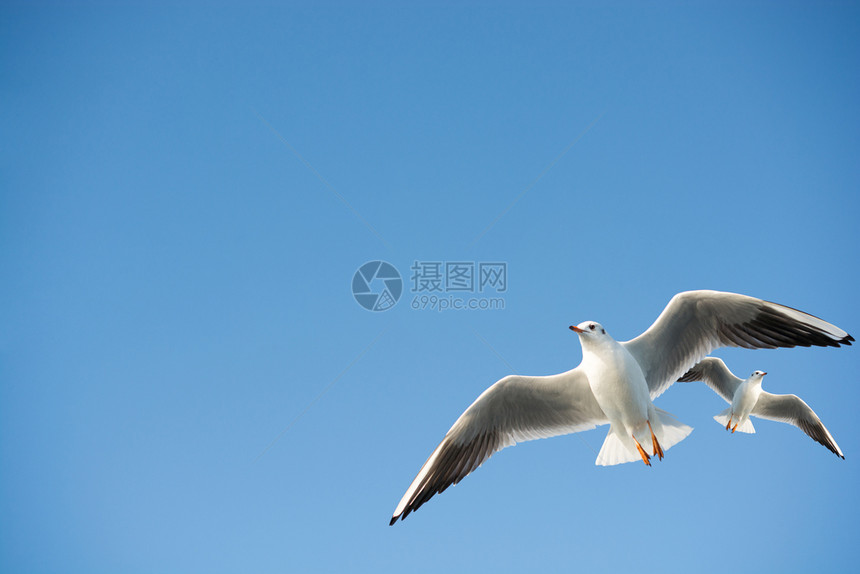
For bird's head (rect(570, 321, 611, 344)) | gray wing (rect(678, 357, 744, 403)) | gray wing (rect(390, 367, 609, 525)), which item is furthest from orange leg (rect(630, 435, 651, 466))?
gray wing (rect(678, 357, 744, 403))

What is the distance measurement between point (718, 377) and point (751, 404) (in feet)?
1.79

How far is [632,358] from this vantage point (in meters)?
5.37

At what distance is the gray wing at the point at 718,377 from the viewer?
9016 millimetres

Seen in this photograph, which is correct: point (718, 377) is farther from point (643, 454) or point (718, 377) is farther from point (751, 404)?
point (643, 454)

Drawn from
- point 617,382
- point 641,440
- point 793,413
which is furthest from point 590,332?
point 793,413

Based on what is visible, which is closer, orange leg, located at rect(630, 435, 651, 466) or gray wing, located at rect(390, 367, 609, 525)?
orange leg, located at rect(630, 435, 651, 466)

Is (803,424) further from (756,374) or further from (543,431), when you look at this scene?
(543,431)

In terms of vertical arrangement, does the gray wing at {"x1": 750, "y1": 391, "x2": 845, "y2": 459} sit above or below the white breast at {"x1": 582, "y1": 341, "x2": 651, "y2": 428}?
below

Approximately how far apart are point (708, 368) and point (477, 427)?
4987mm

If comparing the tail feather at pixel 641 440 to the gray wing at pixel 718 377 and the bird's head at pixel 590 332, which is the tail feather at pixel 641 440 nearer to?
the bird's head at pixel 590 332

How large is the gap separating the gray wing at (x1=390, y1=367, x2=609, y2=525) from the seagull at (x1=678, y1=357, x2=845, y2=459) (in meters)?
3.68

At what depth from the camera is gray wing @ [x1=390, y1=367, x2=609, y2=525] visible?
5.42 meters

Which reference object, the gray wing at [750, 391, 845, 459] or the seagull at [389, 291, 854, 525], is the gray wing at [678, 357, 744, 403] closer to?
the gray wing at [750, 391, 845, 459]

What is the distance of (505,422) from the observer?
5637 mm
